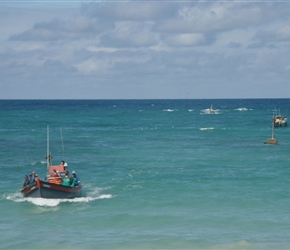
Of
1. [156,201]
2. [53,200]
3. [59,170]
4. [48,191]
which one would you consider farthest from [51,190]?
[156,201]

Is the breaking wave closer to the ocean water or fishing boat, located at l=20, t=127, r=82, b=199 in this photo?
the ocean water

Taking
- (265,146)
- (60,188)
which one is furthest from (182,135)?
(60,188)

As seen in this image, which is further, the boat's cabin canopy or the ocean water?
the boat's cabin canopy

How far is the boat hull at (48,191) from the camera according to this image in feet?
124

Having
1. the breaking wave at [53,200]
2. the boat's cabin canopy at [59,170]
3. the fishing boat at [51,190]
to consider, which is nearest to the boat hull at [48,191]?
the fishing boat at [51,190]

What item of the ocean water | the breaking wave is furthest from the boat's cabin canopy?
the breaking wave

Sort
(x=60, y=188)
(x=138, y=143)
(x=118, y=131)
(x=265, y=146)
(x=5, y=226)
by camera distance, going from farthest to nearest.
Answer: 1. (x=118, y=131)
2. (x=138, y=143)
3. (x=265, y=146)
4. (x=60, y=188)
5. (x=5, y=226)

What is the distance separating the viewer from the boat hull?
37.9 meters

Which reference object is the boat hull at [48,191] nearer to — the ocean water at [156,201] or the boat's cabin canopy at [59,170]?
the ocean water at [156,201]

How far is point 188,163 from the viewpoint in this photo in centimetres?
5516

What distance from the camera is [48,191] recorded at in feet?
125

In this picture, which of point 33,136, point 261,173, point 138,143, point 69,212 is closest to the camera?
point 69,212

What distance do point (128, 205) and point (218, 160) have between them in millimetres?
21085

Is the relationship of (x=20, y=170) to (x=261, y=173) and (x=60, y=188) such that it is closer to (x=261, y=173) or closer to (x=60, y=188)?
(x=60, y=188)
